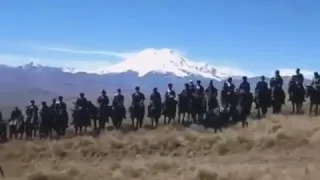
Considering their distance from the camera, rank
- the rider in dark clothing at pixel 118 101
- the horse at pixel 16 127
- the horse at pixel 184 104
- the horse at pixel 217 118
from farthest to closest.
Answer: the horse at pixel 16 127 < the rider in dark clothing at pixel 118 101 < the horse at pixel 184 104 < the horse at pixel 217 118

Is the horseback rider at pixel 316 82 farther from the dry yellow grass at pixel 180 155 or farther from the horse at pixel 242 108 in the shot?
the horse at pixel 242 108

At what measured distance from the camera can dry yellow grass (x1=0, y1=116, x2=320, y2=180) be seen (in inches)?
842

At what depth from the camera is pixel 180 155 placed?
2878 centimetres

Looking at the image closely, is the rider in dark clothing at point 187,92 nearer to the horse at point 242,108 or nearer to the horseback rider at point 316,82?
the horse at point 242,108

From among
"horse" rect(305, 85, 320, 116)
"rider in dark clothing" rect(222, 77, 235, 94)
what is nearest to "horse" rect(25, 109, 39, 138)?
Result: "rider in dark clothing" rect(222, 77, 235, 94)

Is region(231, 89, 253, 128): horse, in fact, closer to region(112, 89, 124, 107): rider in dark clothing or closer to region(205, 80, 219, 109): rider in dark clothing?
region(205, 80, 219, 109): rider in dark clothing

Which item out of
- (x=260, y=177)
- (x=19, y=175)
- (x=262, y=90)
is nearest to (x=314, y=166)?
(x=260, y=177)

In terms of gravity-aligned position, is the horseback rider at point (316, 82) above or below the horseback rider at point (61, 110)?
above

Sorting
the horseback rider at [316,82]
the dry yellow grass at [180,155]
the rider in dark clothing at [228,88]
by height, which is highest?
the horseback rider at [316,82]

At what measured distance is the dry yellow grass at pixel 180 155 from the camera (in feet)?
70.2

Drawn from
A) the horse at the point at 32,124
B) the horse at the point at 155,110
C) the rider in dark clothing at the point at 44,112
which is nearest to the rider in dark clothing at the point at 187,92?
the horse at the point at 155,110

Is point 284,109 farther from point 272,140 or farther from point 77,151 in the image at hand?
point 77,151

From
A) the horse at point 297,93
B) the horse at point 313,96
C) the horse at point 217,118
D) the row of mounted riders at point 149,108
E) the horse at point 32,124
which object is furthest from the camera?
the horse at point 32,124

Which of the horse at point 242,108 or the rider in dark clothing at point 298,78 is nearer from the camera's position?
the horse at point 242,108
